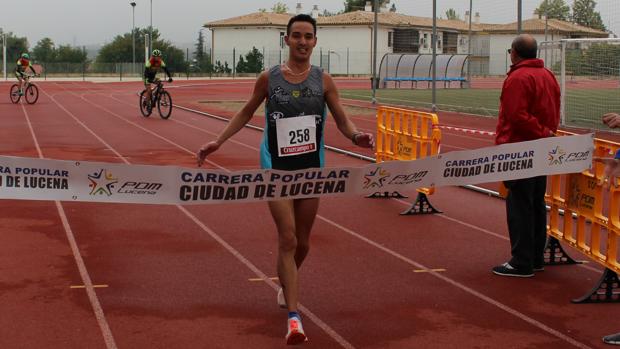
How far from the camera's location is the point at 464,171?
733cm

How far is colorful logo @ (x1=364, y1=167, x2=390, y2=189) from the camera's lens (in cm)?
682

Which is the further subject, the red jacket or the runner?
the red jacket

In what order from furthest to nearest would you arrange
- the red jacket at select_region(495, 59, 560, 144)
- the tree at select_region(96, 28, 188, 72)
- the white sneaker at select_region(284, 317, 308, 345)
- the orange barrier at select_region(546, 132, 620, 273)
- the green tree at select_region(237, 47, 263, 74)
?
the tree at select_region(96, 28, 188, 72)
the green tree at select_region(237, 47, 263, 74)
the red jacket at select_region(495, 59, 560, 144)
the orange barrier at select_region(546, 132, 620, 273)
the white sneaker at select_region(284, 317, 308, 345)

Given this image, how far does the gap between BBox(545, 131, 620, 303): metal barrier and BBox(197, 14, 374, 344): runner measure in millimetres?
2047

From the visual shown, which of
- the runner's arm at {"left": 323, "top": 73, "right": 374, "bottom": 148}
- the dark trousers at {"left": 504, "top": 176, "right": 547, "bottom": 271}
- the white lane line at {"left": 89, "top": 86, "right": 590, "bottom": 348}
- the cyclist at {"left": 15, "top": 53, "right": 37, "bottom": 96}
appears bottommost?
the white lane line at {"left": 89, "top": 86, "right": 590, "bottom": 348}

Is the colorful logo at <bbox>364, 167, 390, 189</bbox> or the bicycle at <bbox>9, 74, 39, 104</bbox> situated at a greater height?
the bicycle at <bbox>9, 74, 39, 104</bbox>

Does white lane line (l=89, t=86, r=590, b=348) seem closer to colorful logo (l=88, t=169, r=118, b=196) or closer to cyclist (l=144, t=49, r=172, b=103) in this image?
colorful logo (l=88, t=169, r=118, b=196)

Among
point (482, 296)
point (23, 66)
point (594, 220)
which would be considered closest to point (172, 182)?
point (482, 296)

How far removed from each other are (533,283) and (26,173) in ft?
13.4

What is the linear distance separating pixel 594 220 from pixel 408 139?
487 cm

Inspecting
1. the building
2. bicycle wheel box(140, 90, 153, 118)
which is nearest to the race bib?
bicycle wheel box(140, 90, 153, 118)

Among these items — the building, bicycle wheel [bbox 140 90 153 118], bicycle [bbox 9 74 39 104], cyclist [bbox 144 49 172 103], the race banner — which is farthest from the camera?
the building

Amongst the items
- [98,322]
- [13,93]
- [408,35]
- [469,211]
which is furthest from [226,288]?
[408,35]

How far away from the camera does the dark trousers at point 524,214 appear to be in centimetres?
800
